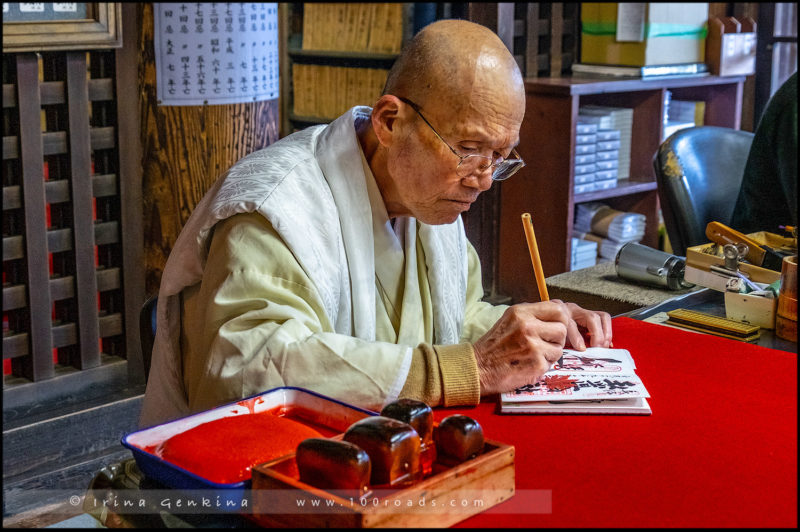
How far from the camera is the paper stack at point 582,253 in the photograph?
405 cm

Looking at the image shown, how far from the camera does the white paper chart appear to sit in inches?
111

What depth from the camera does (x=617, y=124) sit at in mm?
4207

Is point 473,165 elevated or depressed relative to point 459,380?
elevated

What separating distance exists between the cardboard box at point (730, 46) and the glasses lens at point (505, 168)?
289 cm

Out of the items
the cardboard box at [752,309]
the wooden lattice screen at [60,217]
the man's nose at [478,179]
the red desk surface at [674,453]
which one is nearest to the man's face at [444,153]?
the man's nose at [478,179]

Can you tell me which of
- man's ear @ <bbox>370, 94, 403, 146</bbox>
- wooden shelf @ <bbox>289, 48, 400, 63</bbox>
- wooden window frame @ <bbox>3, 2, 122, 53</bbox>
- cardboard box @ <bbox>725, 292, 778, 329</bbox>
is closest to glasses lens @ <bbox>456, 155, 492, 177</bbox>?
man's ear @ <bbox>370, 94, 403, 146</bbox>

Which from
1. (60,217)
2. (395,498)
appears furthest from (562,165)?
(395,498)

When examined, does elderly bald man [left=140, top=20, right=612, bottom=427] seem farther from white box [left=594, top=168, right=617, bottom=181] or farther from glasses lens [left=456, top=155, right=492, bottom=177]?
white box [left=594, top=168, right=617, bottom=181]

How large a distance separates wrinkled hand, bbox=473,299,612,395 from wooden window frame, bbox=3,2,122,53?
70.5 inches

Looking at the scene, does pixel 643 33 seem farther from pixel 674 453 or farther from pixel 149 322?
pixel 674 453

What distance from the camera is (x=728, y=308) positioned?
1.86 m

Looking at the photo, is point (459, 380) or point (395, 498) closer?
point (395, 498)

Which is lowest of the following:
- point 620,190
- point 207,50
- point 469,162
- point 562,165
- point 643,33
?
point 620,190

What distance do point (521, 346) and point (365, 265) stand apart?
1.25 ft
